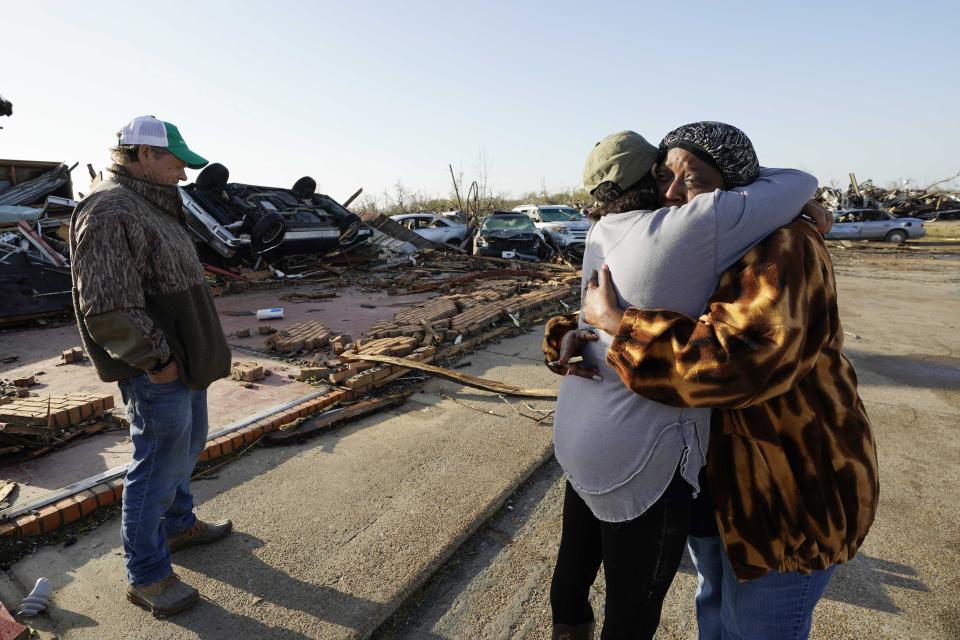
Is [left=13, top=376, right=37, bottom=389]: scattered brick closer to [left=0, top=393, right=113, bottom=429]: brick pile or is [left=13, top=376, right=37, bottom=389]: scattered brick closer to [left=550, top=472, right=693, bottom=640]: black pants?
[left=0, top=393, right=113, bottom=429]: brick pile

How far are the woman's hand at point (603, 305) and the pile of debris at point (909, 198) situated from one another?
117 ft

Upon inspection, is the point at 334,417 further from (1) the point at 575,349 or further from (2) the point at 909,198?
(2) the point at 909,198

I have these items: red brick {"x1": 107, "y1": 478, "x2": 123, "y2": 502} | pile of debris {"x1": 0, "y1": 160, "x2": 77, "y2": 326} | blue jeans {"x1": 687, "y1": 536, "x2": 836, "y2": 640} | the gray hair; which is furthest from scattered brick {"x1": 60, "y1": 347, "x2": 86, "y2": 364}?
blue jeans {"x1": 687, "y1": 536, "x2": 836, "y2": 640}

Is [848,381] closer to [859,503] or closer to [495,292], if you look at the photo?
[859,503]

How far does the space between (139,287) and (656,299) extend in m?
2.04

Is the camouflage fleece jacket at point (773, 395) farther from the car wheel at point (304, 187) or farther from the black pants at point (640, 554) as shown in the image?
the car wheel at point (304, 187)

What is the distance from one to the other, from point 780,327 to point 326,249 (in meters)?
13.7

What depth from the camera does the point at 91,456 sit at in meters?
3.71

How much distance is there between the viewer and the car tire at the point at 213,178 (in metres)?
11.6

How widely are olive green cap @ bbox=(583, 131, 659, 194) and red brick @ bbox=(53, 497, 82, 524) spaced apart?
11.2 feet

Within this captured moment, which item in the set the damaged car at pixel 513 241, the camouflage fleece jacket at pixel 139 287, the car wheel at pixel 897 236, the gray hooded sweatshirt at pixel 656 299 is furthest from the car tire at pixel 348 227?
the car wheel at pixel 897 236

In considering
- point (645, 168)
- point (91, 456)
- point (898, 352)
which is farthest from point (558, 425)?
point (898, 352)

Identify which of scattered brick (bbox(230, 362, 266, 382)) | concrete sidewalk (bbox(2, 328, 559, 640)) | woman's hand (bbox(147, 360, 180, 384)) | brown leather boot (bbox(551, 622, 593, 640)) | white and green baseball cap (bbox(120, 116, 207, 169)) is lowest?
concrete sidewalk (bbox(2, 328, 559, 640))

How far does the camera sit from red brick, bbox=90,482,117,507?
313cm
